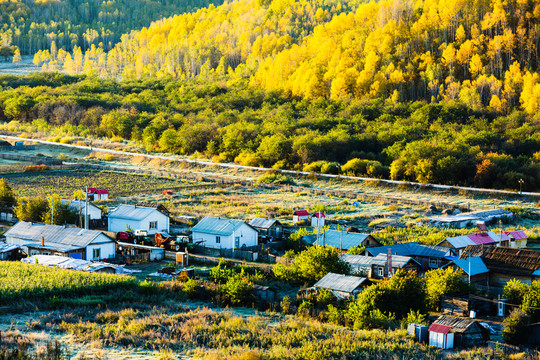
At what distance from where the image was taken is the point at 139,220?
27.7m

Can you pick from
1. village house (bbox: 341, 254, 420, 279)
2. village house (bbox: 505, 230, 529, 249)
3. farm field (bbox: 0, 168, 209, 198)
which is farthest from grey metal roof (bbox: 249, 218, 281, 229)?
farm field (bbox: 0, 168, 209, 198)

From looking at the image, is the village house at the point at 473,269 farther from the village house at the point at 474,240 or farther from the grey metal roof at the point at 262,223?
the grey metal roof at the point at 262,223

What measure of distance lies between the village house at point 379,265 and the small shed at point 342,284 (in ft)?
6.25

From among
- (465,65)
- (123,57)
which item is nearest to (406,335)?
(465,65)

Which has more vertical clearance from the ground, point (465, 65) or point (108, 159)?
point (465, 65)

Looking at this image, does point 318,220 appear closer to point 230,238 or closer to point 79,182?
point 230,238

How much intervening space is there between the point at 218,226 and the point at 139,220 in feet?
12.0

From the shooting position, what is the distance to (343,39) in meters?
79.0

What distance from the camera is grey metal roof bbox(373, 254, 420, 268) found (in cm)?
2104

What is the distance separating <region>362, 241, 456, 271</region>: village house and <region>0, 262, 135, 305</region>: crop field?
873 centimetres

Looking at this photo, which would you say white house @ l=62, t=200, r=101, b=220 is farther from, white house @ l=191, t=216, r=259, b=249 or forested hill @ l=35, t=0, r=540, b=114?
forested hill @ l=35, t=0, r=540, b=114

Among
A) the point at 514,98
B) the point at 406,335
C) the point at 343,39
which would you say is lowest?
the point at 406,335

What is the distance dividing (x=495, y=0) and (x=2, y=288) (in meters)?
64.3

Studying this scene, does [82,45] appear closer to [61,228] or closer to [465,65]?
[465,65]
